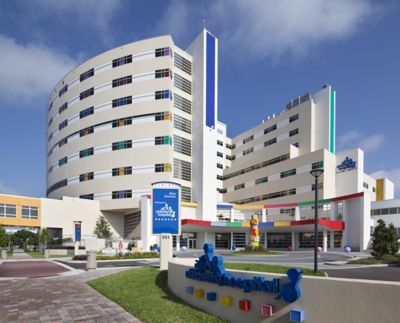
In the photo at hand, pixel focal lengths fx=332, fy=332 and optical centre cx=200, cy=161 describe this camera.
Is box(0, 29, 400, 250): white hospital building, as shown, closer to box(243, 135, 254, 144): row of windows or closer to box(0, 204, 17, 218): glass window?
box(0, 204, 17, 218): glass window

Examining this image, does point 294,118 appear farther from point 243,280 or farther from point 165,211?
point 243,280

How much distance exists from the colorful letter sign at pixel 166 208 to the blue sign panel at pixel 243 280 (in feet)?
27.7

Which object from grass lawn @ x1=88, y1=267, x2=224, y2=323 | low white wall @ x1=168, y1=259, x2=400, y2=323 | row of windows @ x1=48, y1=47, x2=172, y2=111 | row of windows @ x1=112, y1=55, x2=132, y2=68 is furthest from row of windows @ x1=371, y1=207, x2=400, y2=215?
low white wall @ x1=168, y1=259, x2=400, y2=323

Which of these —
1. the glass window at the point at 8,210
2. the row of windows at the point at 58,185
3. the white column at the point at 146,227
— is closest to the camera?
the white column at the point at 146,227

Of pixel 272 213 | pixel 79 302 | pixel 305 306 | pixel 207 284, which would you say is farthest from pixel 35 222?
pixel 305 306

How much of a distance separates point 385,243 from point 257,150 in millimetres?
54215

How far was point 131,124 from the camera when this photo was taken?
60.2m

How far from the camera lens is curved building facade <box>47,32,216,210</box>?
58.6 m

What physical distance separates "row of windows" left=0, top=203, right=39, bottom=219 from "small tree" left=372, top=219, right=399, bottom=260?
2061 inches

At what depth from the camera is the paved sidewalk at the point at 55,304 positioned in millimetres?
9914

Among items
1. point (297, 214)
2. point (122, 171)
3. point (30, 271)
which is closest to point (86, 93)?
point (122, 171)

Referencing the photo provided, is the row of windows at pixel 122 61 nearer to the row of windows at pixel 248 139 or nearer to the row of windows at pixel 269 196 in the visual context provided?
the row of windows at pixel 248 139

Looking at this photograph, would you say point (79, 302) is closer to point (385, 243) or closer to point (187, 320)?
point (187, 320)

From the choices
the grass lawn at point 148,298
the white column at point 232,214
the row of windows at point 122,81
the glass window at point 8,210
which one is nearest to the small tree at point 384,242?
the grass lawn at point 148,298
